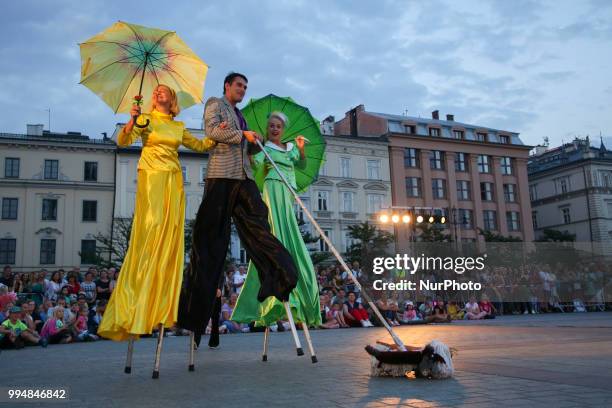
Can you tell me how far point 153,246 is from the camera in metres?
5.23

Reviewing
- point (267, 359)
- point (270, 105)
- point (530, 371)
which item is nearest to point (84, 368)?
point (267, 359)

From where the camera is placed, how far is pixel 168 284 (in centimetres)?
524

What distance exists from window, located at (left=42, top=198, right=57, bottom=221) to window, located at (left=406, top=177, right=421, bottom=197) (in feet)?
107

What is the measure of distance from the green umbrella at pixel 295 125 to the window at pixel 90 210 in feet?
143

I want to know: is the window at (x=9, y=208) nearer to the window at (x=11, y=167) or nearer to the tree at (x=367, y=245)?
the window at (x=11, y=167)

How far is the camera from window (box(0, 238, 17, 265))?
45.1 meters

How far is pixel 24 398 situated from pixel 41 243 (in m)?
46.8

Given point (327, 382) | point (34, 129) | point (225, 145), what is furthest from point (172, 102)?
point (34, 129)

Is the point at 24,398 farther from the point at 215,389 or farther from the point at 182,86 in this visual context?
the point at 182,86

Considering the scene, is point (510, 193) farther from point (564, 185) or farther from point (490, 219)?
point (564, 185)

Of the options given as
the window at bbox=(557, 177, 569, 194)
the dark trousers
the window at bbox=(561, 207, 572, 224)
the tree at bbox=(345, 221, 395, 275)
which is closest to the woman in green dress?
the dark trousers

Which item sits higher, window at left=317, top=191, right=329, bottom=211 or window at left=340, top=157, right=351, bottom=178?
window at left=340, top=157, right=351, bottom=178

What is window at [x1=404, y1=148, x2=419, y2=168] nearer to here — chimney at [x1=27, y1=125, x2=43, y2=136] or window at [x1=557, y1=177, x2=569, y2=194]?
window at [x1=557, y1=177, x2=569, y2=194]

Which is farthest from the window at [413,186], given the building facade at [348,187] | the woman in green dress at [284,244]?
the woman in green dress at [284,244]
